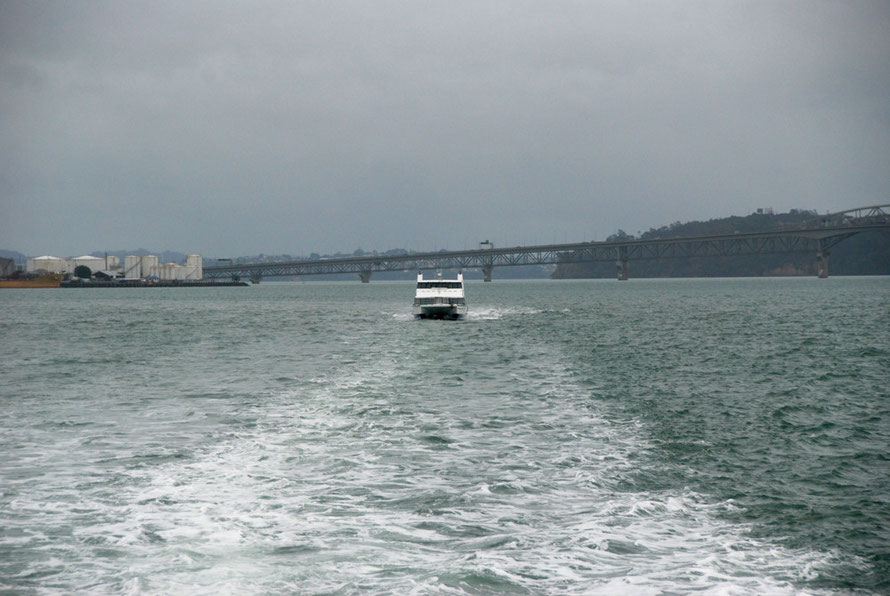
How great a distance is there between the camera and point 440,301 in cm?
7862

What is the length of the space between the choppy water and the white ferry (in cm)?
3906

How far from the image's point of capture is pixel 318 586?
1033 centimetres

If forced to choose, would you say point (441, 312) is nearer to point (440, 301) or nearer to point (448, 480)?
point (440, 301)

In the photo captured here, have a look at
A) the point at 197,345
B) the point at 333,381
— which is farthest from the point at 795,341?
the point at 197,345

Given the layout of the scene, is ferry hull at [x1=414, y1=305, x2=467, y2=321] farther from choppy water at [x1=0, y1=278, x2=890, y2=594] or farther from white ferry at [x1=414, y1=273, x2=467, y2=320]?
choppy water at [x1=0, y1=278, x2=890, y2=594]

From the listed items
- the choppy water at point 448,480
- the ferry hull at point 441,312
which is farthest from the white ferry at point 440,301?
the choppy water at point 448,480

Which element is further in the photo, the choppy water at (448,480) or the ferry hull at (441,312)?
the ferry hull at (441,312)

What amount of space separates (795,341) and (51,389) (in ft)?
145

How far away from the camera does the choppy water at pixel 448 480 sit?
11.0 metres

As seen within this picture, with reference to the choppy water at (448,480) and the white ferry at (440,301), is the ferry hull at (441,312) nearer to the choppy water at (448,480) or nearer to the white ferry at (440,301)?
the white ferry at (440,301)

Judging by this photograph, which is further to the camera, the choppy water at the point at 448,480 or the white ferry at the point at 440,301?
the white ferry at the point at 440,301

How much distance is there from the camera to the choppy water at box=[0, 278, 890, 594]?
1097cm

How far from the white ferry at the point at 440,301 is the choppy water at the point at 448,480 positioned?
39065 mm

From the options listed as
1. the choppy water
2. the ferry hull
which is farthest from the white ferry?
the choppy water
